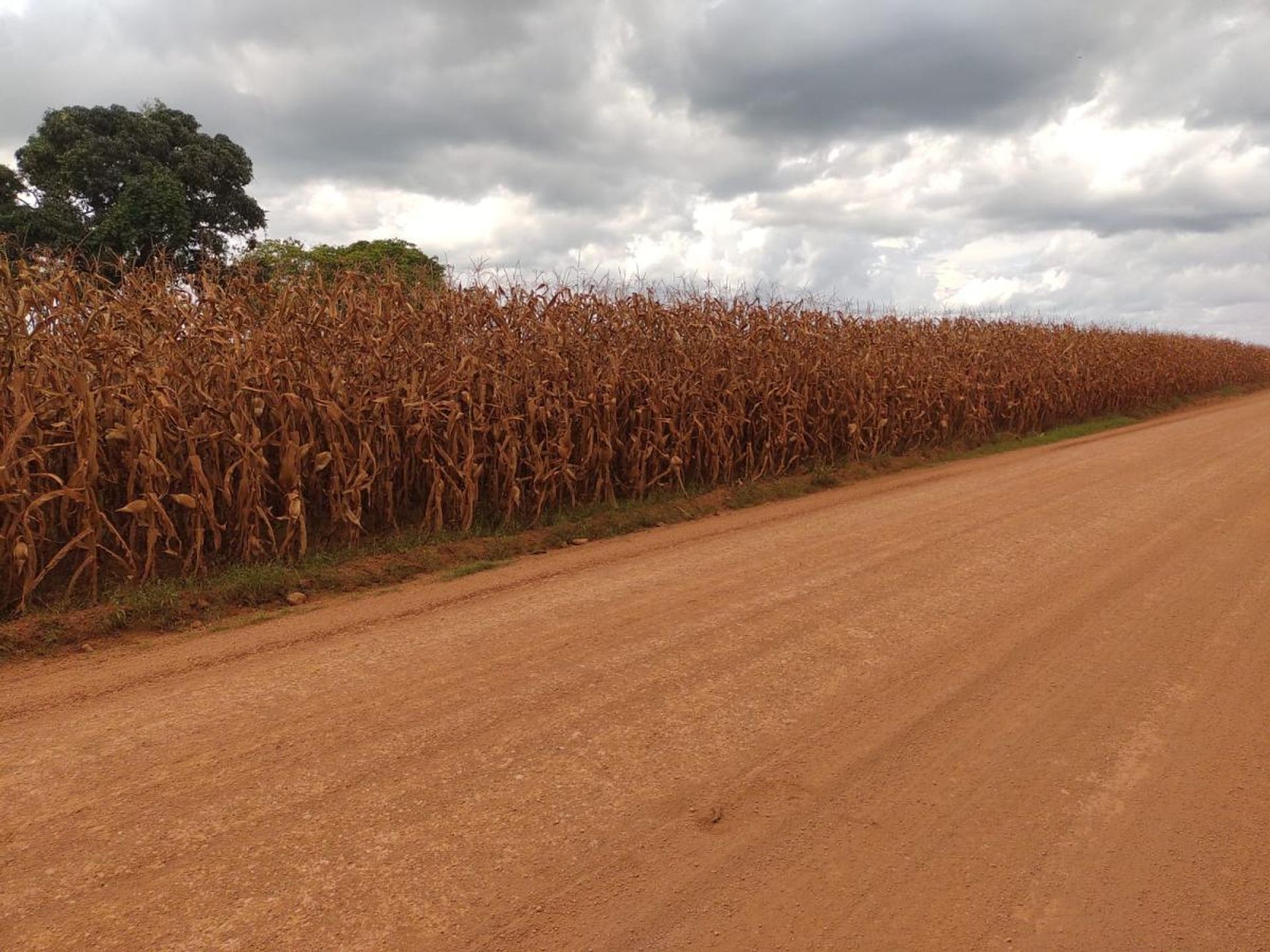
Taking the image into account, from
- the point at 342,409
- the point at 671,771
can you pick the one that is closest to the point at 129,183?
the point at 342,409

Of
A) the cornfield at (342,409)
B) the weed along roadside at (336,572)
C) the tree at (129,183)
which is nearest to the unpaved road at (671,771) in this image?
the weed along roadside at (336,572)

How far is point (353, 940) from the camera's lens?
2.34 m

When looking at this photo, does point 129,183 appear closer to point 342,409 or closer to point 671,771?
point 342,409

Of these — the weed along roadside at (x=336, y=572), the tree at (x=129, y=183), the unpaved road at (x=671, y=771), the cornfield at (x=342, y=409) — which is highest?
the tree at (x=129, y=183)

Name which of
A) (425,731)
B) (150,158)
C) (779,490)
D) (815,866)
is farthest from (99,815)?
(150,158)

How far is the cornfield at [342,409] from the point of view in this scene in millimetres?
→ 5910

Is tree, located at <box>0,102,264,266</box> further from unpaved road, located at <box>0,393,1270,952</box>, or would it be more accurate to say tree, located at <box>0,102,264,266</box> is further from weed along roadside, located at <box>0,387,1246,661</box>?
unpaved road, located at <box>0,393,1270,952</box>

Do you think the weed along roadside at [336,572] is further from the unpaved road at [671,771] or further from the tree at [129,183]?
the tree at [129,183]

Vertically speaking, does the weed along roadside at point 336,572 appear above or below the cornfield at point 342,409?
below

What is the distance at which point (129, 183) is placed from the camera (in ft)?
57.3

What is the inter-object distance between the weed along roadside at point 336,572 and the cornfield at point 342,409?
24 cm

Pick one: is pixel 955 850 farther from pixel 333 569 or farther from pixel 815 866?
pixel 333 569

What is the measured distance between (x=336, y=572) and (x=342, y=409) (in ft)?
5.02

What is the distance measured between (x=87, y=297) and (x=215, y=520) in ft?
7.95
